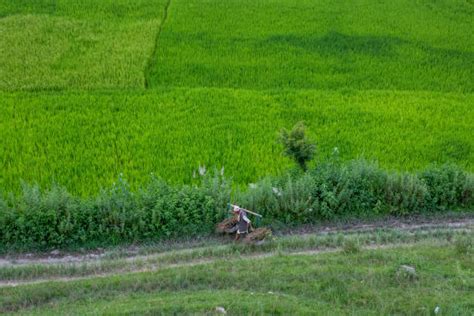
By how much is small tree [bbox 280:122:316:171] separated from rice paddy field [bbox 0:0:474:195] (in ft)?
3.23

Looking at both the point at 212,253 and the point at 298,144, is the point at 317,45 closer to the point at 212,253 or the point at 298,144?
the point at 298,144

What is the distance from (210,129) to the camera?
9.66 meters

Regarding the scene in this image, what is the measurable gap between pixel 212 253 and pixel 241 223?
487mm

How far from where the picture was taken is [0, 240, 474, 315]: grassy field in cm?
487

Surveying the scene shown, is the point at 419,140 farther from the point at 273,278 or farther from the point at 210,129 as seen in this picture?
the point at 273,278

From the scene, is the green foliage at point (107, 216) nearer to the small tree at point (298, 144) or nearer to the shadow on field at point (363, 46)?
the small tree at point (298, 144)

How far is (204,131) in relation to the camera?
9.59 metres

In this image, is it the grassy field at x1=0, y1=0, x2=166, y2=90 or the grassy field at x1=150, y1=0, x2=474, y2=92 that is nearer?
the grassy field at x1=0, y1=0, x2=166, y2=90

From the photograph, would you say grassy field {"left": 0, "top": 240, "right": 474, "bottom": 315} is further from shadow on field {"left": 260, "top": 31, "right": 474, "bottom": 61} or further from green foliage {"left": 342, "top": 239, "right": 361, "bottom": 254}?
shadow on field {"left": 260, "top": 31, "right": 474, "bottom": 61}

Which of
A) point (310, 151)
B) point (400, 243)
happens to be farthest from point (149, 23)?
point (400, 243)

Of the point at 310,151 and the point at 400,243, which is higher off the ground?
the point at 310,151

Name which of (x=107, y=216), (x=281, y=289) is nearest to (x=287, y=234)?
(x=281, y=289)

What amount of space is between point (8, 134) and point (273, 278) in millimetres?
5720

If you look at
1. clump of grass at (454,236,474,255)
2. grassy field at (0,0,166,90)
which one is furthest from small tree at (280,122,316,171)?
grassy field at (0,0,166,90)
